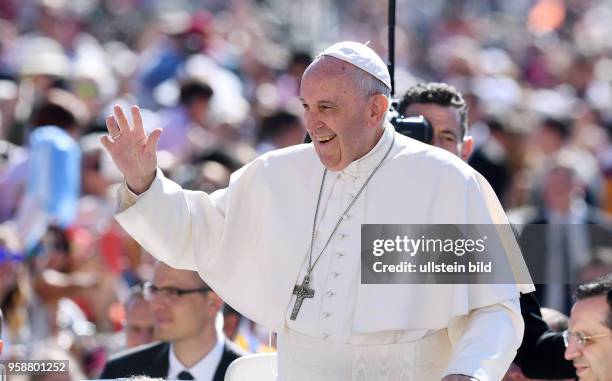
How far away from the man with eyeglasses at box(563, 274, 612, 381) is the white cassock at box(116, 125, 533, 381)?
23 cm

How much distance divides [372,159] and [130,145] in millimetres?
947

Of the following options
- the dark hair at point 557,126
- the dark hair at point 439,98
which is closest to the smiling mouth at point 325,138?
the dark hair at point 439,98

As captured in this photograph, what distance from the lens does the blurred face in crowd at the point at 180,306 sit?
25.4 feet

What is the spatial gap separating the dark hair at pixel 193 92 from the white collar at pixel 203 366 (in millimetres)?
4914

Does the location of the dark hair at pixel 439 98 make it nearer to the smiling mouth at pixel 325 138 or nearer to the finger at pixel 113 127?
the smiling mouth at pixel 325 138

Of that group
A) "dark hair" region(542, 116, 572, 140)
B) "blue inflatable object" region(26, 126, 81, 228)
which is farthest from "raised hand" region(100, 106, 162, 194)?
"dark hair" region(542, 116, 572, 140)

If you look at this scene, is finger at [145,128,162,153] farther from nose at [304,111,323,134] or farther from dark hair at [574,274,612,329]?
dark hair at [574,274,612,329]

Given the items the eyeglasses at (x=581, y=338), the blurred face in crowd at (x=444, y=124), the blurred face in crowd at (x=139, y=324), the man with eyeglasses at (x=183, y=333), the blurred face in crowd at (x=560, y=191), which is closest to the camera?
the eyeglasses at (x=581, y=338)

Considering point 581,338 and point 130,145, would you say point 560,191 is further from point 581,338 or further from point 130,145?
point 130,145

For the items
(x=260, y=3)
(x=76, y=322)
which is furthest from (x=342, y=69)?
(x=260, y=3)

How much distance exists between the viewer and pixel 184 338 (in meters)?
7.74

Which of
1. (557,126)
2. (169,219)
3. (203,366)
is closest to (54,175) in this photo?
(203,366)

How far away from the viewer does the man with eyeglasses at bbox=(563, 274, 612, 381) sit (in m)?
5.91

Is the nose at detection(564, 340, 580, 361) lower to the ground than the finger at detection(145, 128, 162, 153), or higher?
lower
